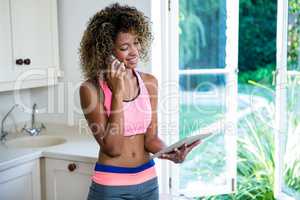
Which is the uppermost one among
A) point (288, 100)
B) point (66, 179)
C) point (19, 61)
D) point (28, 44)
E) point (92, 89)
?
point (28, 44)

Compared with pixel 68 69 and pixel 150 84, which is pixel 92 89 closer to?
pixel 150 84

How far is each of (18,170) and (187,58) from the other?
1311 millimetres

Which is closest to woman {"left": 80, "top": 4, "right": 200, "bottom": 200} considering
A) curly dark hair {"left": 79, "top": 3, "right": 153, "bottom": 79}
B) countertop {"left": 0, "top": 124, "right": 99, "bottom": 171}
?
curly dark hair {"left": 79, "top": 3, "right": 153, "bottom": 79}

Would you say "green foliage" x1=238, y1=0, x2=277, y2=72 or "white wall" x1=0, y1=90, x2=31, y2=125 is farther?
"green foliage" x1=238, y1=0, x2=277, y2=72

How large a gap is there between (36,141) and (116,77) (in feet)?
3.97

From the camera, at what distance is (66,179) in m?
1.93

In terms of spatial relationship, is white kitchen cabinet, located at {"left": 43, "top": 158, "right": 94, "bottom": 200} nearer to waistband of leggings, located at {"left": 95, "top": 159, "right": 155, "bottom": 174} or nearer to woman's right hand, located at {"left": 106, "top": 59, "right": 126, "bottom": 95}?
waistband of leggings, located at {"left": 95, "top": 159, "right": 155, "bottom": 174}

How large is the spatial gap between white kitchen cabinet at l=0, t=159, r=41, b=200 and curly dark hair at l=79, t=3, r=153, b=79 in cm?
74

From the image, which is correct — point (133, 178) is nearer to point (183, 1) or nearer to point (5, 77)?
point (5, 77)

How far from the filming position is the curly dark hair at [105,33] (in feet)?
4.41

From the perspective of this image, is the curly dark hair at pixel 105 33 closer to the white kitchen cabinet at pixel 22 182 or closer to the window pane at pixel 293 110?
the white kitchen cabinet at pixel 22 182

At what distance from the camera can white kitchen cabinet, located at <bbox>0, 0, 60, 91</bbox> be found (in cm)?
200

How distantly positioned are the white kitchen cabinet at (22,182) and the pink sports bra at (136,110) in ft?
2.56

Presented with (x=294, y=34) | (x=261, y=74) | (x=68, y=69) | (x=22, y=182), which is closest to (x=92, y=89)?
(x=22, y=182)
